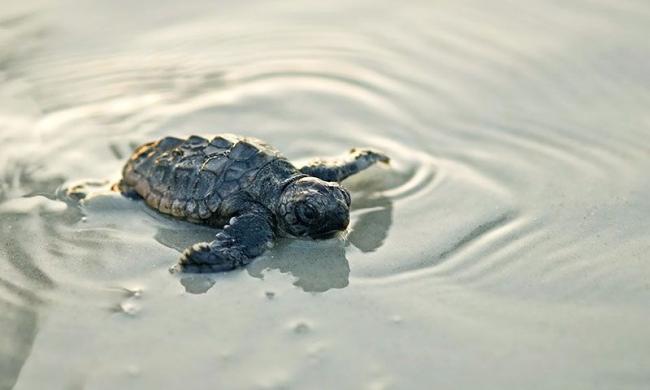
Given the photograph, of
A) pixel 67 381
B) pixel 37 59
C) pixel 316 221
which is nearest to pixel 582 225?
pixel 316 221

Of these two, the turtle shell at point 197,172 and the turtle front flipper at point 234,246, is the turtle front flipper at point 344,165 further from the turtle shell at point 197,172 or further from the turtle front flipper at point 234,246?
the turtle front flipper at point 234,246

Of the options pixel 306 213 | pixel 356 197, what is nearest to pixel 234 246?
pixel 306 213

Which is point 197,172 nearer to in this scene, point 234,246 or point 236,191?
point 236,191

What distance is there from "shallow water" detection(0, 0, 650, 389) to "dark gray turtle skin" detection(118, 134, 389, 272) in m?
0.12

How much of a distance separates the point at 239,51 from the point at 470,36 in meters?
2.04

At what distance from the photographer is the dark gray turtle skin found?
16.1 feet

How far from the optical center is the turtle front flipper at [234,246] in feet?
15.5

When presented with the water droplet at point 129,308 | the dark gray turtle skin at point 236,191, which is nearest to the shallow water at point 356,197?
the water droplet at point 129,308

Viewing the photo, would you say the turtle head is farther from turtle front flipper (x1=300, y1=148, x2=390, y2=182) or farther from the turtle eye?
turtle front flipper (x1=300, y1=148, x2=390, y2=182)

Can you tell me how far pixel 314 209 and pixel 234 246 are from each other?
521 mm

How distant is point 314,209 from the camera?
197 inches

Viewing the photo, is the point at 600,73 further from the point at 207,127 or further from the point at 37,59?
the point at 37,59

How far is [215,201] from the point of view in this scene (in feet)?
17.3

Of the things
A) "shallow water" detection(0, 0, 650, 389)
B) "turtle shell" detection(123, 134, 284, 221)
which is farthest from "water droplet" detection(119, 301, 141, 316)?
"turtle shell" detection(123, 134, 284, 221)
